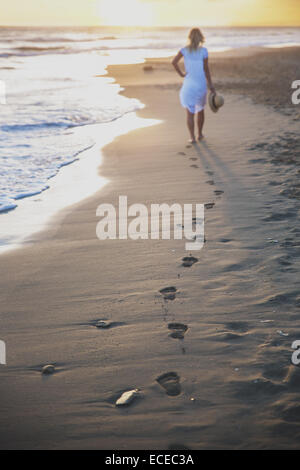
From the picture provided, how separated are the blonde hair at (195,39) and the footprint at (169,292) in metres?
4.37

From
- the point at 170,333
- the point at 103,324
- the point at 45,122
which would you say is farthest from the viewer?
the point at 45,122

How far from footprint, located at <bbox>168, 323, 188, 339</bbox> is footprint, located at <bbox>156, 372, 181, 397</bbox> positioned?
27cm

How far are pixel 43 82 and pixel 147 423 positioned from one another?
14463mm

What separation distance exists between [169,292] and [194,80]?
14.1 feet

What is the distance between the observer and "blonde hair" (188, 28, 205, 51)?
5617mm

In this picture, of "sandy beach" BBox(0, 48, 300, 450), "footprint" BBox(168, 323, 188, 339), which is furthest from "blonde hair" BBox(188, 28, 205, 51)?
"footprint" BBox(168, 323, 188, 339)

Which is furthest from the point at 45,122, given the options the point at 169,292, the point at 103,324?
the point at 103,324

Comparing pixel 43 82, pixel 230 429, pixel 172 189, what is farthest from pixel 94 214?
→ pixel 43 82

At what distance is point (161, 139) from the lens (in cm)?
642

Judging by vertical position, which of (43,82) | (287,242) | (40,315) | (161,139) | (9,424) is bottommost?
(9,424)

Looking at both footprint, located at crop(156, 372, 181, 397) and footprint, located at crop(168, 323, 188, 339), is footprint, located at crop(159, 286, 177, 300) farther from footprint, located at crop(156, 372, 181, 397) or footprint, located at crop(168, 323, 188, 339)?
footprint, located at crop(156, 372, 181, 397)

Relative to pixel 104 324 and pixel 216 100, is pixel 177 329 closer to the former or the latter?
pixel 104 324

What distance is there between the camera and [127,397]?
1767mm

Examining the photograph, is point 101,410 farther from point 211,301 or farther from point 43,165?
point 43,165
